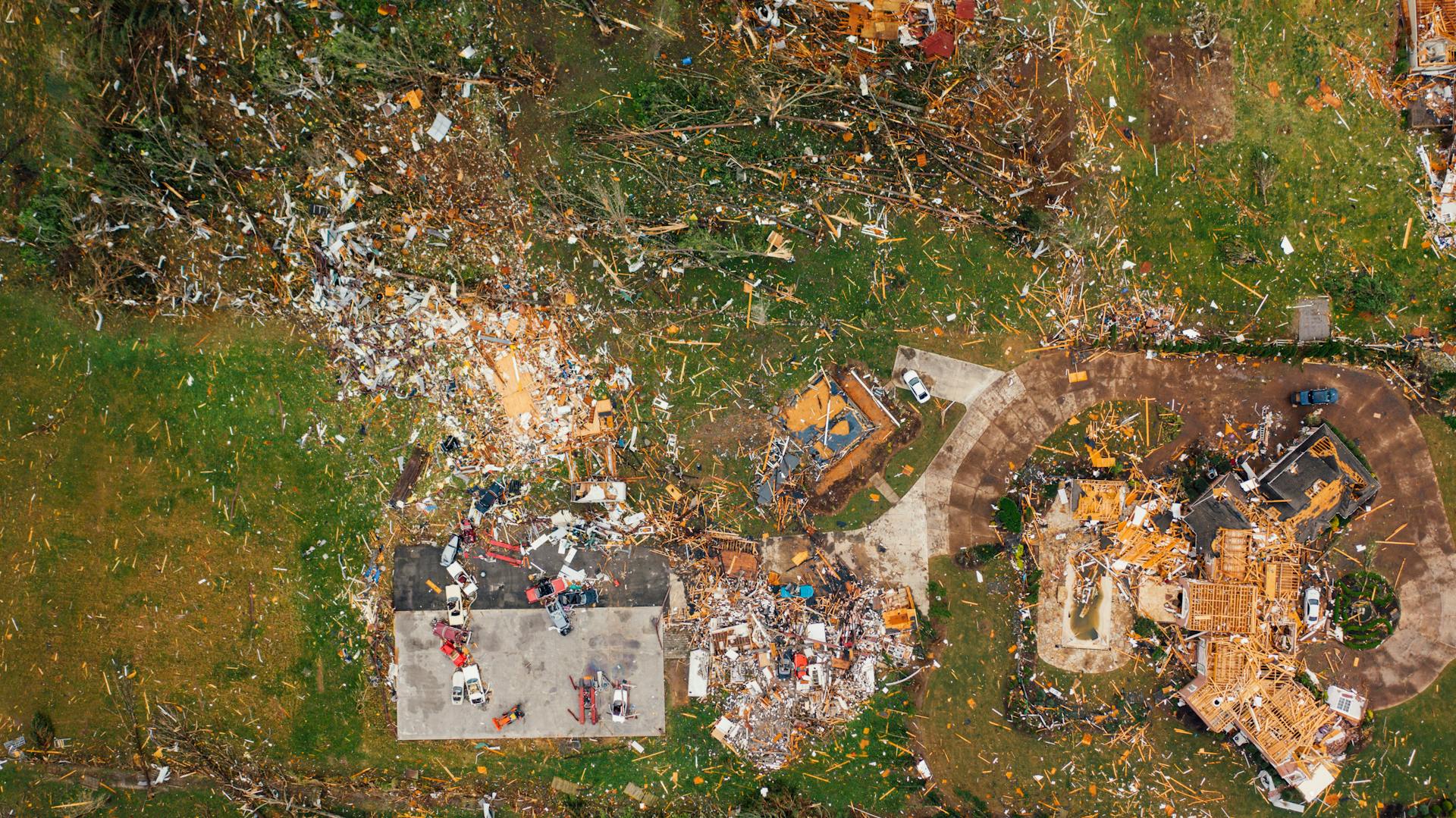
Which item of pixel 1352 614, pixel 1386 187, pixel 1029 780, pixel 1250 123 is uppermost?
pixel 1250 123

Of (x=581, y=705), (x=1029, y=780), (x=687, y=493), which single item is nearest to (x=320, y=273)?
(x=687, y=493)

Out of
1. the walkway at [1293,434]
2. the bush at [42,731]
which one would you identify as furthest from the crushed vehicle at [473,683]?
the walkway at [1293,434]

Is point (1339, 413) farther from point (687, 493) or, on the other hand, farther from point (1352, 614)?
point (687, 493)

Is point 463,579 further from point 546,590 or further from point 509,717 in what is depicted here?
point 509,717

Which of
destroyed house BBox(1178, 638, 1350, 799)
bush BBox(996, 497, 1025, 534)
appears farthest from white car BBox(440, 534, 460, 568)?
destroyed house BBox(1178, 638, 1350, 799)

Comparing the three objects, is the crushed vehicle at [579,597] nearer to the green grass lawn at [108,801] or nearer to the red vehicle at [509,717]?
the red vehicle at [509,717]

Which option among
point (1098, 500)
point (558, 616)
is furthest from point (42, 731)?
point (1098, 500)
